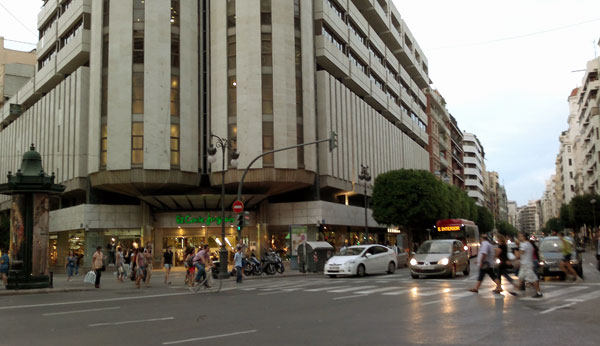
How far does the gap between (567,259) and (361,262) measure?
9164mm

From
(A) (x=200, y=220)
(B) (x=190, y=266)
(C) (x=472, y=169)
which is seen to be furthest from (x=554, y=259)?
(C) (x=472, y=169)

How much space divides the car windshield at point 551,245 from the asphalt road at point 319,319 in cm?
415

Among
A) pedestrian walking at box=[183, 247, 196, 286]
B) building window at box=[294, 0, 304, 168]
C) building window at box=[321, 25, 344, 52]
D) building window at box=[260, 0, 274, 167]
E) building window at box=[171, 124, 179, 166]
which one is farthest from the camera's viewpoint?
building window at box=[321, 25, 344, 52]

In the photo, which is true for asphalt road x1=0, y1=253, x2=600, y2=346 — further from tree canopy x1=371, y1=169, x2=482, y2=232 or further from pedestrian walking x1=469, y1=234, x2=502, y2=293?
tree canopy x1=371, y1=169, x2=482, y2=232

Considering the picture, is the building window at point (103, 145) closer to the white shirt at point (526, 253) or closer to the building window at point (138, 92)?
the building window at point (138, 92)

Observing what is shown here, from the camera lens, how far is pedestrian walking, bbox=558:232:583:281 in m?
18.5

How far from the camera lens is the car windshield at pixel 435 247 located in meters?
22.6

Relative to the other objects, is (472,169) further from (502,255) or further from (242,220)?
(502,255)

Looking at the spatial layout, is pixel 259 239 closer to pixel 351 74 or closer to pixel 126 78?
pixel 126 78

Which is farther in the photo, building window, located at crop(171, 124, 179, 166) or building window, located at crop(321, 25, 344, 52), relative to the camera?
building window, located at crop(321, 25, 344, 52)

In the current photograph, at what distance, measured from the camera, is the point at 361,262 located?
25.0m

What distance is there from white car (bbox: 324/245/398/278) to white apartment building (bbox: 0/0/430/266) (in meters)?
10.5

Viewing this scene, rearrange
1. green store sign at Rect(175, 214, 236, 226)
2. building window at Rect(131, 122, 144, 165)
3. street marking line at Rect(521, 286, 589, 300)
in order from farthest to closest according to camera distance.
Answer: green store sign at Rect(175, 214, 236, 226), building window at Rect(131, 122, 144, 165), street marking line at Rect(521, 286, 589, 300)

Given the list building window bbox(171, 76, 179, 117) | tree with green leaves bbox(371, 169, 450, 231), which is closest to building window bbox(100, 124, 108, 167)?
building window bbox(171, 76, 179, 117)
